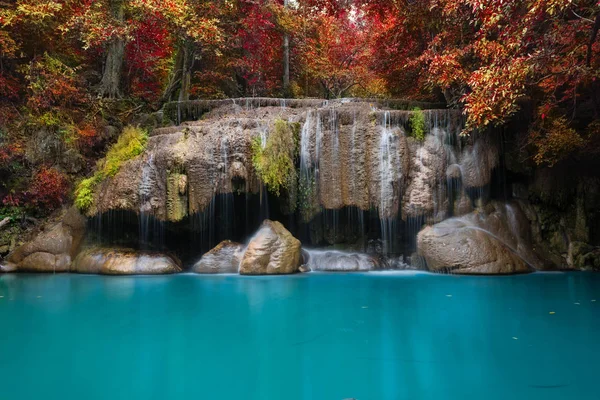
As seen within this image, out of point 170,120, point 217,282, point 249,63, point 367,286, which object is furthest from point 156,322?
point 249,63

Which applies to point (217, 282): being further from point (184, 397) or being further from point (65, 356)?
point (184, 397)

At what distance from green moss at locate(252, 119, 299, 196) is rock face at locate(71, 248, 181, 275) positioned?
3.43 m

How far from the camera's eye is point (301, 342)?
5.48 meters

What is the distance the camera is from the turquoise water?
411cm

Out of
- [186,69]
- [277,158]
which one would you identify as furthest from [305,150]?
[186,69]

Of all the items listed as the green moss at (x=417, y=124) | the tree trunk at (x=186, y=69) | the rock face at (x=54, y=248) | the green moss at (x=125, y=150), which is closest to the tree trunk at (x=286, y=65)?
the tree trunk at (x=186, y=69)

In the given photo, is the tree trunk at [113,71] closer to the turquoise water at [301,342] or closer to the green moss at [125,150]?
the green moss at [125,150]

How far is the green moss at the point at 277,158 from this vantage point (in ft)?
38.6

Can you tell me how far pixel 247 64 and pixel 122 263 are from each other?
9.53 meters

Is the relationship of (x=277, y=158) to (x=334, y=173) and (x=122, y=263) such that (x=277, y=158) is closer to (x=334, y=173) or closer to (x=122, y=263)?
(x=334, y=173)

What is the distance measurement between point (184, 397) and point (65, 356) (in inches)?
75.0

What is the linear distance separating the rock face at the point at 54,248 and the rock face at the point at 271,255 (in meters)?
4.78

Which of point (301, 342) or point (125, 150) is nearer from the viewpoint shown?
point (301, 342)

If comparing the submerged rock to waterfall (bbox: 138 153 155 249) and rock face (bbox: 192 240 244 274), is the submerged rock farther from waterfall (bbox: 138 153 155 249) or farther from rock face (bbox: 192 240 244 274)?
rock face (bbox: 192 240 244 274)
